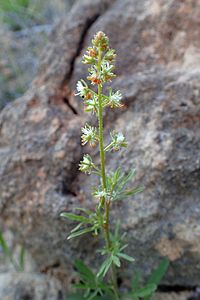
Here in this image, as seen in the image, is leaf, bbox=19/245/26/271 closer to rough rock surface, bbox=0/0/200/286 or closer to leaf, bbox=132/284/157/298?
rough rock surface, bbox=0/0/200/286

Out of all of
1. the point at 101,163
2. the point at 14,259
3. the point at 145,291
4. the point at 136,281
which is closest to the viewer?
the point at 101,163

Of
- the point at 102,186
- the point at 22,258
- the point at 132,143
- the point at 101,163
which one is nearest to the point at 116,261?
the point at 102,186

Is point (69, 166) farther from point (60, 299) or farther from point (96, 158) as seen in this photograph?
point (60, 299)

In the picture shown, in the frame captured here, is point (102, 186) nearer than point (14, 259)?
Yes

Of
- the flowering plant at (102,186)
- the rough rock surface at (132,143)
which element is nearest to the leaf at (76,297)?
the flowering plant at (102,186)

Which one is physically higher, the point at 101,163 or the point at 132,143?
the point at 132,143

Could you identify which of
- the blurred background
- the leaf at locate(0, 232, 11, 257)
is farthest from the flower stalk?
the blurred background

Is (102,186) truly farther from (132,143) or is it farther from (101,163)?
(132,143)

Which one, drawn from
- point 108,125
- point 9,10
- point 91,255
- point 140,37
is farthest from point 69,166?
point 9,10
